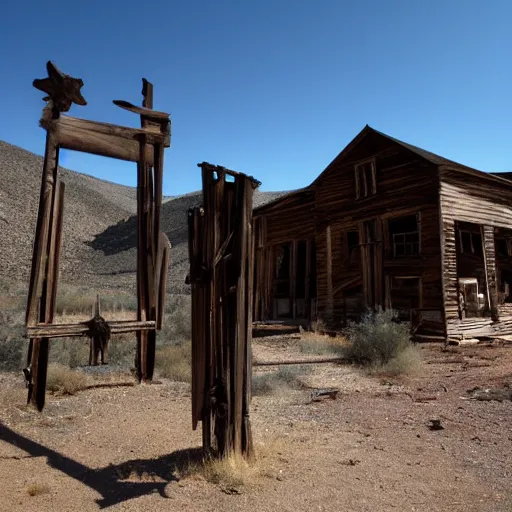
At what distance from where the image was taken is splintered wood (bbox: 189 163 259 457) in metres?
4.04

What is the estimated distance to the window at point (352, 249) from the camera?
1688 cm

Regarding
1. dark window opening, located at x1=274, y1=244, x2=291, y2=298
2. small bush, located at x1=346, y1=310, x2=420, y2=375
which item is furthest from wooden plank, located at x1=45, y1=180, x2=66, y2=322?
dark window opening, located at x1=274, y1=244, x2=291, y2=298

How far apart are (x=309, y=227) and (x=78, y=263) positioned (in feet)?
131

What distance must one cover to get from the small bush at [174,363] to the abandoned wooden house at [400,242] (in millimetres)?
7733

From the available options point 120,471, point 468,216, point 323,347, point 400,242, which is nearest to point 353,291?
point 400,242

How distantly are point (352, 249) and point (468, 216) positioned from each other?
4350 mm

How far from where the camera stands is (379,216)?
51.9 feet

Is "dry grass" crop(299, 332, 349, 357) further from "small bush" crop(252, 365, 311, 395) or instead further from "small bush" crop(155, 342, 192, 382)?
"small bush" crop(155, 342, 192, 382)

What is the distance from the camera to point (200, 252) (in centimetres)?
418

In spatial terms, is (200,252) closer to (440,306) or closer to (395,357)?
(395,357)

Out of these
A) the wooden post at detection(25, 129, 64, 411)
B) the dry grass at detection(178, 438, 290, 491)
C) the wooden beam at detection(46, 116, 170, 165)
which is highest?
the wooden beam at detection(46, 116, 170, 165)

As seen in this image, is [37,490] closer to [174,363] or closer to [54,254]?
[54,254]

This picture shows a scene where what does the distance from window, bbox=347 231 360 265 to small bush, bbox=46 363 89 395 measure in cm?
1124

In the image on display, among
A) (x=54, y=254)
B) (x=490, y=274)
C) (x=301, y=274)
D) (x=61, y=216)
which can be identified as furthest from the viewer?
(x=301, y=274)
